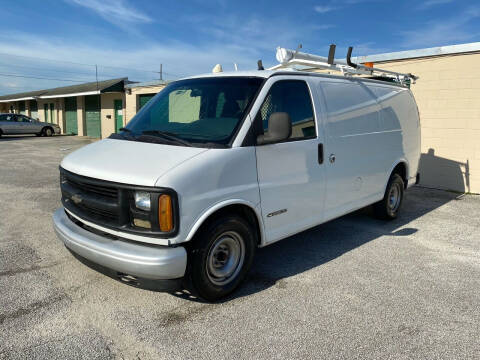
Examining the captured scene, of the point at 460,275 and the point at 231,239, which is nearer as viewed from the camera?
the point at 231,239

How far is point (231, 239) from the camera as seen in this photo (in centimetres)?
359

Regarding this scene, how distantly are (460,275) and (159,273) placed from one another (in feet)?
11.1

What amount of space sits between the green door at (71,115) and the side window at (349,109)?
92.4 feet

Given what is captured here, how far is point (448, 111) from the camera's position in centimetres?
863

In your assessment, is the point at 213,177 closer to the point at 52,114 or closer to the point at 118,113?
the point at 118,113

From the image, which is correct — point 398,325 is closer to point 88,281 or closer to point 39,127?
point 88,281

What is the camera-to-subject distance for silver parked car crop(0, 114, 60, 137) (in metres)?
25.5

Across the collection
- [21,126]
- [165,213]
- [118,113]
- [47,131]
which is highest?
[118,113]

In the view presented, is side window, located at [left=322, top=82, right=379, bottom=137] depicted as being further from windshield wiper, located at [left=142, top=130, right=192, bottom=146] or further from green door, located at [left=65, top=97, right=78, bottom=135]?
green door, located at [left=65, top=97, right=78, bottom=135]

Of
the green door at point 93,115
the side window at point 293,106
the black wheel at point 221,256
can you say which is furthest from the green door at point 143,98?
the black wheel at point 221,256

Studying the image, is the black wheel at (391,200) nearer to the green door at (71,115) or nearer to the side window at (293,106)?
the side window at (293,106)

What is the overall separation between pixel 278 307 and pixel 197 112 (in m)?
2.07

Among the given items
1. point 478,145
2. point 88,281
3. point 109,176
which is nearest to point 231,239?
point 109,176

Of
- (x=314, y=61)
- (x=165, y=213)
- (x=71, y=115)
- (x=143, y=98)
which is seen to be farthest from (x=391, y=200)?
(x=71, y=115)
